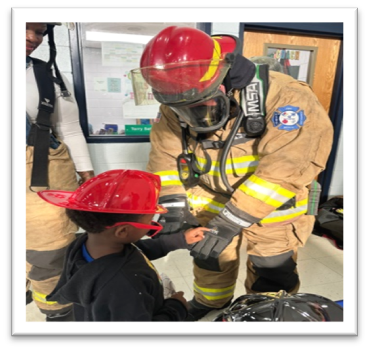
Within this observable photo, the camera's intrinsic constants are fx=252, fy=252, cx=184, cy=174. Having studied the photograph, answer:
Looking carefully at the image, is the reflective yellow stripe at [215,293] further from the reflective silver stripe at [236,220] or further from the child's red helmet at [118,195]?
the child's red helmet at [118,195]

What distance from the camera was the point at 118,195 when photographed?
33.5 inches

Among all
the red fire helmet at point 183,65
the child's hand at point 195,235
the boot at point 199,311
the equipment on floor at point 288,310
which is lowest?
the boot at point 199,311

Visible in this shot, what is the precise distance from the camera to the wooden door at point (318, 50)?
7.75ft

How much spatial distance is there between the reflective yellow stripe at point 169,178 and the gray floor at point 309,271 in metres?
0.93

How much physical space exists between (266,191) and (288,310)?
1.34 ft

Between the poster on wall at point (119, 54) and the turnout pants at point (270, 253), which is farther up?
the poster on wall at point (119, 54)

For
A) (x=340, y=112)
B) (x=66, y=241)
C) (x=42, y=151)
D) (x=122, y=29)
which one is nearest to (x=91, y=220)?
(x=42, y=151)

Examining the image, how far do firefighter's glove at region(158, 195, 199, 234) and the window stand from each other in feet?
3.87

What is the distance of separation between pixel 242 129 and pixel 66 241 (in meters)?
1.11

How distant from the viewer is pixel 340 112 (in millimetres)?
2766

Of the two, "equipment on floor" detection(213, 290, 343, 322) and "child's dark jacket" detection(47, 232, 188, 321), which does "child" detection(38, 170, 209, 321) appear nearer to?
"child's dark jacket" detection(47, 232, 188, 321)

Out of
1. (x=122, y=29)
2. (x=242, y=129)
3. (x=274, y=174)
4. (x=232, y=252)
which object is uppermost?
(x=122, y=29)

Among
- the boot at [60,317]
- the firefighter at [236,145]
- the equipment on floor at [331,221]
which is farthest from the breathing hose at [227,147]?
the equipment on floor at [331,221]

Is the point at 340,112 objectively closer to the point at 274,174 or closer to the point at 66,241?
the point at 274,174
